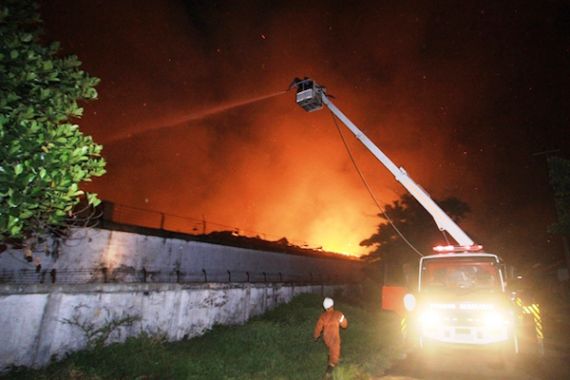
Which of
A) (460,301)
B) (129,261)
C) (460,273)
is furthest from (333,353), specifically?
(129,261)

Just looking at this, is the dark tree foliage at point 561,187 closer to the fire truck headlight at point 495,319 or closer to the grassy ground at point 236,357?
the grassy ground at point 236,357

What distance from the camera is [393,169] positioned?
10.7 m

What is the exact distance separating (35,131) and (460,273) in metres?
10.3

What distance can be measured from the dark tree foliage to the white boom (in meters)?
11.1

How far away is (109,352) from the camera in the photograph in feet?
24.1

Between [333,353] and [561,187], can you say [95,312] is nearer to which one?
[333,353]

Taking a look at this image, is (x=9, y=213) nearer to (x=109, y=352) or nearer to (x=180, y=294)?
(x=109, y=352)

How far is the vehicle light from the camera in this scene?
9.30 meters

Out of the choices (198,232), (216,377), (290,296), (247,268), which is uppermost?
(198,232)

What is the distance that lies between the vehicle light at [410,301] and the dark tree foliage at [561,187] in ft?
43.8

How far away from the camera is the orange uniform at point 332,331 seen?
709cm

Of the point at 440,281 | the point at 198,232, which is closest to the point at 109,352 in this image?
the point at 198,232

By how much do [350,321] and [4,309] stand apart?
37.6ft

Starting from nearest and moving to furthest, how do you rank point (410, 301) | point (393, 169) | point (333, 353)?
point (333, 353), point (410, 301), point (393, 169)
